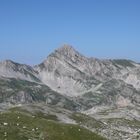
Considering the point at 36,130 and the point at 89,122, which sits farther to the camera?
the point at 89,122

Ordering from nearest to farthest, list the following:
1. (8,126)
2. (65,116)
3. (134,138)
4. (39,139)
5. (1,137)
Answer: (1,137)
(39,139)
(8,126)
(134,138)
(65,116)

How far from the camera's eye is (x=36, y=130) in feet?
221

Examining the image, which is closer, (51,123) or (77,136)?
(77,136)

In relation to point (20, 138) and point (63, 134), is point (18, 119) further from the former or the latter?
point (20, 138)

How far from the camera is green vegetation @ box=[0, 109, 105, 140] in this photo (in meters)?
60.6

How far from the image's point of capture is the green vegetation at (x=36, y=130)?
6056 cm

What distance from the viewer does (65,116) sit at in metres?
122

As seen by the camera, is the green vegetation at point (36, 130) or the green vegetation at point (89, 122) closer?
the green vegetation at point (36, 130)

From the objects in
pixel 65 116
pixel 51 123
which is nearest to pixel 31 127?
pixel 51 123

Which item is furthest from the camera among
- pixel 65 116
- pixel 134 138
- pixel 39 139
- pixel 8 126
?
pixel 65 116

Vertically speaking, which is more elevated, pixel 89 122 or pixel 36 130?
pixel 36 130

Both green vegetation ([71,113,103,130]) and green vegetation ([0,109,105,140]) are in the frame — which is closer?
green vegetation ([0,109,105,140])

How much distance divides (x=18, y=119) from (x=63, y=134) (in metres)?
12.0

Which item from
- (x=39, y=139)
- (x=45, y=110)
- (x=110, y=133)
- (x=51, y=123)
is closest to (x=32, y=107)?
(x=45, y=110)
